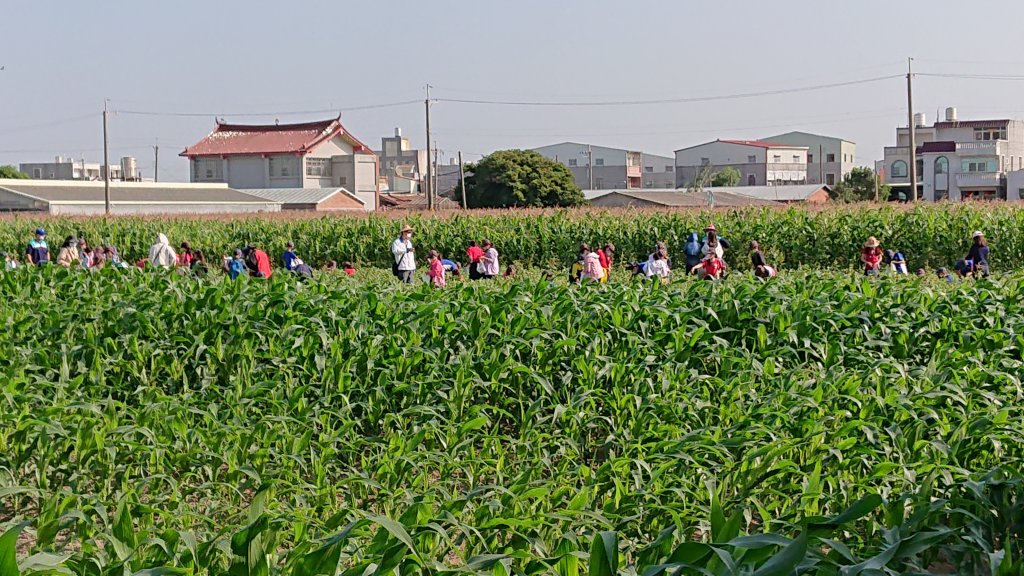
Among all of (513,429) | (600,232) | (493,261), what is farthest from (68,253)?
(513,429)

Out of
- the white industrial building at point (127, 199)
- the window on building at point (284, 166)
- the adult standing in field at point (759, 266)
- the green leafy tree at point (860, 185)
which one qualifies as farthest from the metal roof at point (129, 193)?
the adult standing in field at point (759, 266)

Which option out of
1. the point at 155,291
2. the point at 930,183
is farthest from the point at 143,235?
the point at 930,183

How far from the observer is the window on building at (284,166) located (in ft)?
232

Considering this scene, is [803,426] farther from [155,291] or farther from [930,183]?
[930,183]

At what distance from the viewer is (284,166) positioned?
7125 cm

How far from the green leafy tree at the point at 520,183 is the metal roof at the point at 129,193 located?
37.3 feet

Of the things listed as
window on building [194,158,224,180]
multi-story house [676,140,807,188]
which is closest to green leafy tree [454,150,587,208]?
window on building [194,158,224,180]

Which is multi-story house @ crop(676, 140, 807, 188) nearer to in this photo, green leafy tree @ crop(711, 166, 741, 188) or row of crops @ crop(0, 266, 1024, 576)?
green leafy tree @ crop(711, 166, 741, 188)

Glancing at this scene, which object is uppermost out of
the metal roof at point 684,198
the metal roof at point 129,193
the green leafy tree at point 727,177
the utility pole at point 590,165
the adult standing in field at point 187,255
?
the utility pole at point 590,165

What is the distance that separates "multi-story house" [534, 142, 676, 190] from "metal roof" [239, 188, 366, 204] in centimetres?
3035

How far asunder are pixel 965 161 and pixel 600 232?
48.2 metres

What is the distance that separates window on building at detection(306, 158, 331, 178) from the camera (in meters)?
70.8

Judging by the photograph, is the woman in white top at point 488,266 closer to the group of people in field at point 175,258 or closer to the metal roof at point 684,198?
the group of people in field at point 175,258

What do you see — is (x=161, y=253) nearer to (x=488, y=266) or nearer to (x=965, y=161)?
(x=488, y=266)
